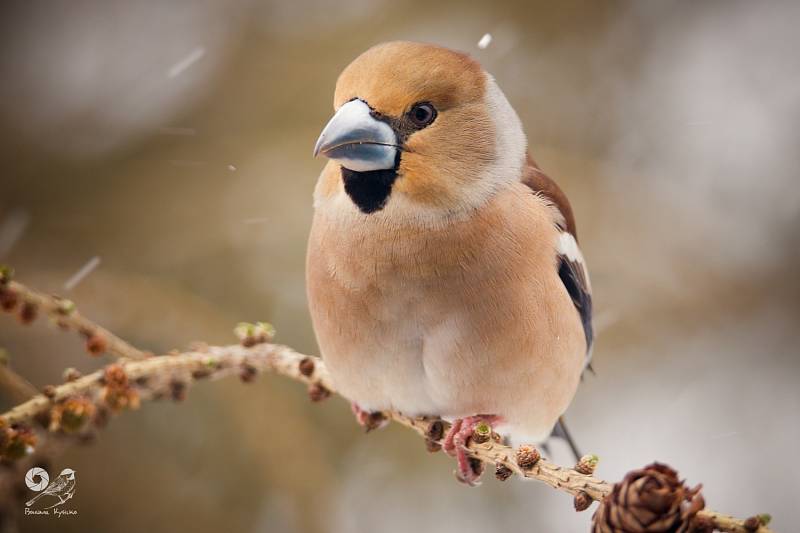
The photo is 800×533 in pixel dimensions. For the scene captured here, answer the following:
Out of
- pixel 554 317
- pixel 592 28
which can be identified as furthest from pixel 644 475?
pixel 592 28

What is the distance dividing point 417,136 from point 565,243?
1.31 feet

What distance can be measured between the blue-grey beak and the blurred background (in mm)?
776

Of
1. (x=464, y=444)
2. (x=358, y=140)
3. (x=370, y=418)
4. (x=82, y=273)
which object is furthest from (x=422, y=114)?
(x=82, y=273)

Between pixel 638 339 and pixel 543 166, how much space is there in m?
0.85

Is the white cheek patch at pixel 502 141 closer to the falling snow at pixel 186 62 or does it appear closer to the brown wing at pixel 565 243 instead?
the brown wing at pixel 565 243

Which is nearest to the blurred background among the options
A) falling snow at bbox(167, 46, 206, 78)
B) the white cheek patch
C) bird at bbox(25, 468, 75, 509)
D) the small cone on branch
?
falling snow at bbox(167, 46, 206, 78)

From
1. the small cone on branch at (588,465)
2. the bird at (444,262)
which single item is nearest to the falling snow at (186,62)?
the bird at (444,262)

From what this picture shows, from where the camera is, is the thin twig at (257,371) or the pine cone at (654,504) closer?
the pine cone at (654,504)

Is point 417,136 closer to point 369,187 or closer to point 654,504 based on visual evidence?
point 369,187

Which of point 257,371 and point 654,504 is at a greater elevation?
point 257,371

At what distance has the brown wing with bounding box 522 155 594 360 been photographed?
137 cm

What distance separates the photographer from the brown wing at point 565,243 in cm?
137

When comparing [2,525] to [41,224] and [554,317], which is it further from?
[41,224]

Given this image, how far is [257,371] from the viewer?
1378 millimetres
